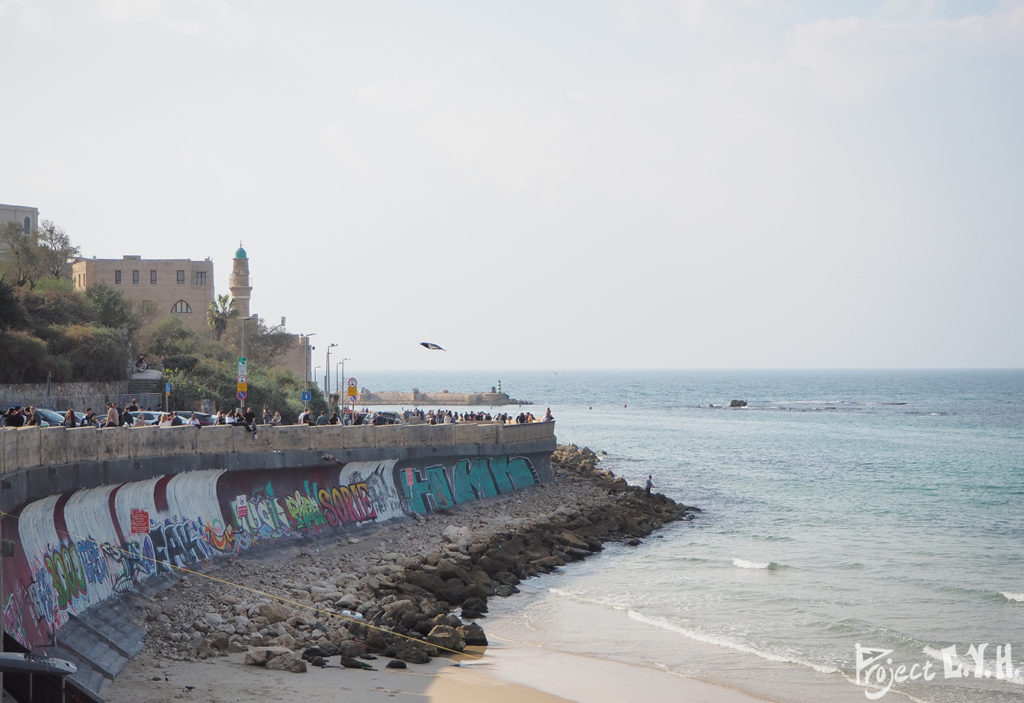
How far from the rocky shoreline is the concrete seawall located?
35.8 inches

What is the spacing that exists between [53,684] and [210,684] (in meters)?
4.52

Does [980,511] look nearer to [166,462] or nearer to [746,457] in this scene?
[746,457]

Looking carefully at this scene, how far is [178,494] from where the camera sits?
90.1ft

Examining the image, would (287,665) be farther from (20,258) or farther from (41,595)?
(20,258)

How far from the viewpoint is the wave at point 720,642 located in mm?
25922

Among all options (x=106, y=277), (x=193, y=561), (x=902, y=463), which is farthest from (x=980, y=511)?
(x=106, y=277)

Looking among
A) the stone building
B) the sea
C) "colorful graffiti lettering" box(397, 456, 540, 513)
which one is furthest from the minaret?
"colorful graffiti lettering" box(397, 456, 540, 513)

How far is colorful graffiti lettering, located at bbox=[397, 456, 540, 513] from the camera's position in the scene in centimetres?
4172

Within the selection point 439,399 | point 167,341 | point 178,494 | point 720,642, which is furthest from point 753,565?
point 439,399

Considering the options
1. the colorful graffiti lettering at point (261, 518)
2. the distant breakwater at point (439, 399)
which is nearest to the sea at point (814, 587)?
the colorful graffiti lettering at point (261, 518)

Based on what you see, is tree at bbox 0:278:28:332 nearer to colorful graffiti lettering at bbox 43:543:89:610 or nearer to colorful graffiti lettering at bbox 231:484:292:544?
colorful graffiti lettering at bbox 231:484:292:544

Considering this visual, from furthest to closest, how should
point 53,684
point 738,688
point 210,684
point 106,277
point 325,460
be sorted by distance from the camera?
point 106,277 < point 325,460 < point 738,688 < point 210,684 < point 53,684

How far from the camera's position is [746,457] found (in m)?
83.6

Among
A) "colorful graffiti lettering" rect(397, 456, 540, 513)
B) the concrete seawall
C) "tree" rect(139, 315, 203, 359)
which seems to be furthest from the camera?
"tree" rect(139, 315, 203, 359)
